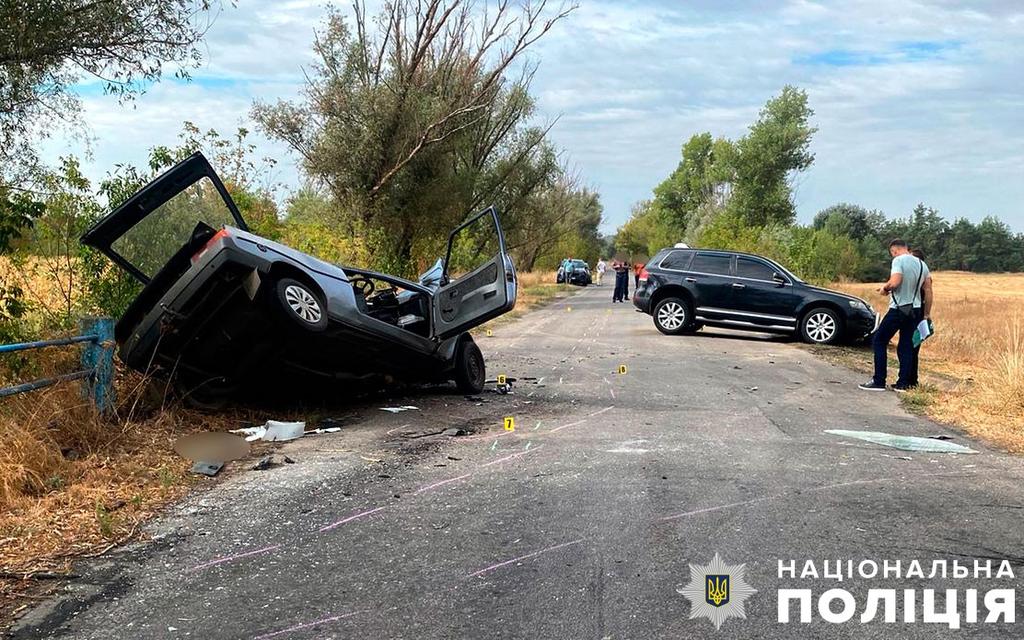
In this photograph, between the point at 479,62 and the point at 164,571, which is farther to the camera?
the point at 479,62

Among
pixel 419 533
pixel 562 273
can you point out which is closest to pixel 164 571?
pixel 419 533

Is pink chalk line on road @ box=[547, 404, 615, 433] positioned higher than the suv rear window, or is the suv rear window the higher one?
the suv rear window

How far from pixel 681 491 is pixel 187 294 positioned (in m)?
4.13

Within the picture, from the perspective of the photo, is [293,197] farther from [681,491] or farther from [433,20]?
[681,491]

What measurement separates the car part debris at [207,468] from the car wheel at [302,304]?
1.38 m

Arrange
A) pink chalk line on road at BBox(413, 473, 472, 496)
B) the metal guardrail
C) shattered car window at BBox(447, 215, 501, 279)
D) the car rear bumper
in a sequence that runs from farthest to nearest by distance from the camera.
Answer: shattered car window at BBox(447, 215, 501, 279)
the car rear bumper
the metal guardrail
pink chalk line on road at BBox(413, 473, 472, 496)

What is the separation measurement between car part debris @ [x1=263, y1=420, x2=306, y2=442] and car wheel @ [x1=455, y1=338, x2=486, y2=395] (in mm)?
2464

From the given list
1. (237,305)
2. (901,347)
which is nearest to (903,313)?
(901,347)

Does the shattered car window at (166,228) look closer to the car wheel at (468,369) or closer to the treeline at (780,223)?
the car wheel at (468,369)

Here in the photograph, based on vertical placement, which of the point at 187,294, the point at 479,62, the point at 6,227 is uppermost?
the point at 479,62

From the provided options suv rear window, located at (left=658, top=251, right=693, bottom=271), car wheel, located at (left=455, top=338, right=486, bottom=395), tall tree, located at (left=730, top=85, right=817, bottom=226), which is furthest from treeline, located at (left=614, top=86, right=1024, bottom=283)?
car wheel, located at (left=455, top=338, right=486, bottom=395)

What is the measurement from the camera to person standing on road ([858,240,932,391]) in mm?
11094

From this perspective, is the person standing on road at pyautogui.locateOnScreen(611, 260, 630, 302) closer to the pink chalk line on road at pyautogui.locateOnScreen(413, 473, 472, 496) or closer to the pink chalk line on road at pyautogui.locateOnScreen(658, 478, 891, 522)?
the pink chalk line on road at pyautogui.locateOnScreen(658, 478, 891, 522)

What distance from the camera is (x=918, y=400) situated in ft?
33.3
